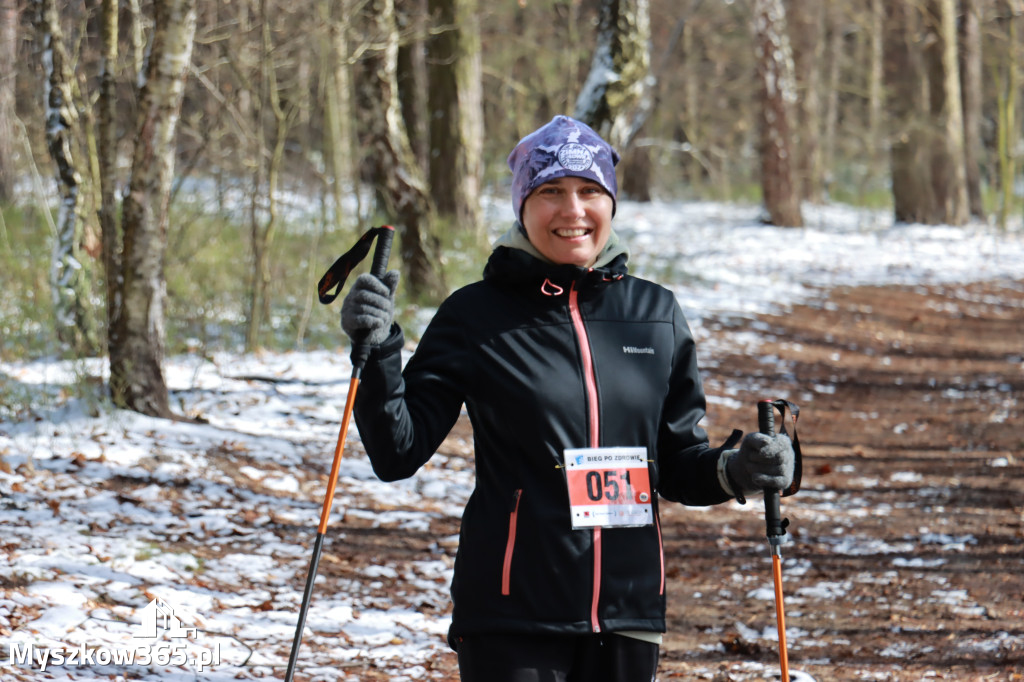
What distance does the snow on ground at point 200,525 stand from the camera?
4461 millimetres

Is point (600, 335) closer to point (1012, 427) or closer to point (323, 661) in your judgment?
point (323, 661)

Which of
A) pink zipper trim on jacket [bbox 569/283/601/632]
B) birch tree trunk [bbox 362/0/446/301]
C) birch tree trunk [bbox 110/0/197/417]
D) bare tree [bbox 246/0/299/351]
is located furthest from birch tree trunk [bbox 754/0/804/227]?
pink zipper trim on jacket [bbox 569/283/601/632]

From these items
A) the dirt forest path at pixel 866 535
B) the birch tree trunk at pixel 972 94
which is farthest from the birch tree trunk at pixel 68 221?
the birch tree trunk at pixel 972 94

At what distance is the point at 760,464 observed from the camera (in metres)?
2.49

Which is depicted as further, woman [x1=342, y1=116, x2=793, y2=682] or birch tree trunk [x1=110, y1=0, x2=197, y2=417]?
birch tree trunk [x1=110, y1=0, x2=197, y2=417]

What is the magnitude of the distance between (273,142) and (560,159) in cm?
868

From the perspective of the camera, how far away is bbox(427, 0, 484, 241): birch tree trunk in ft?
41.3

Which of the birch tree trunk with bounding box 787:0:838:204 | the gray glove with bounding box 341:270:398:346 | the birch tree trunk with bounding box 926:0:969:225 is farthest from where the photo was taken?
the birch tree trunk with bounding box 787:0:838:204

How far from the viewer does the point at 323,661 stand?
461 cm

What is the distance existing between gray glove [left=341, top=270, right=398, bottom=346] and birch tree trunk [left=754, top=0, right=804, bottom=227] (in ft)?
57.3

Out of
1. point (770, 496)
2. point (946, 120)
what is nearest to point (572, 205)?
point (770, 496)

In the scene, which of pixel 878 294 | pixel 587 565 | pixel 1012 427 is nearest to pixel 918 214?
pixel 878 294

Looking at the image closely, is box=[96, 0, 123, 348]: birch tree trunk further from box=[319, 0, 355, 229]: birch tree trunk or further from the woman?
the woman

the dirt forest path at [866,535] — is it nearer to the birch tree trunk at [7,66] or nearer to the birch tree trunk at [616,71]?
the birch tree trunk at [616,71]
